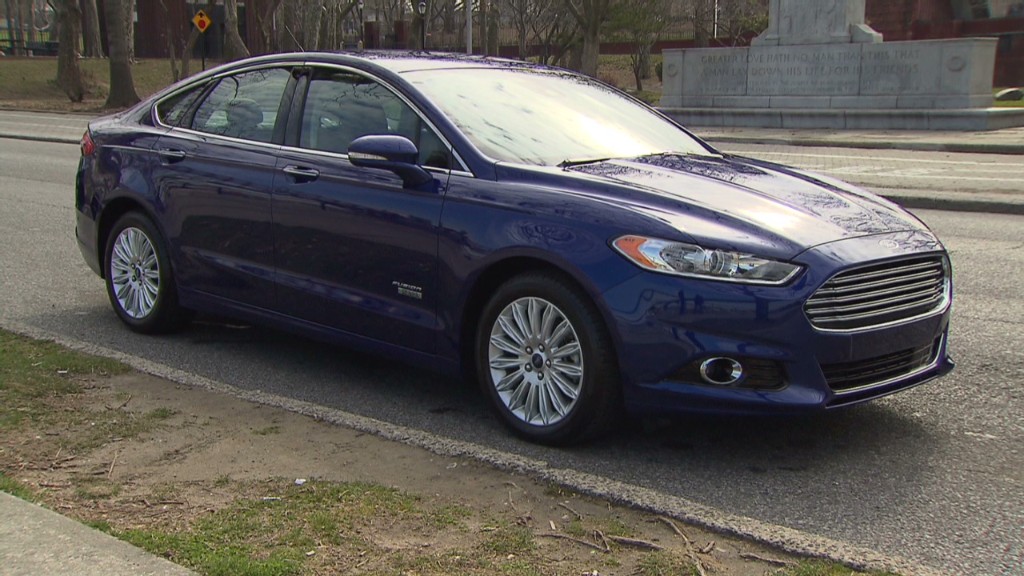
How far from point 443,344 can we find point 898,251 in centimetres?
201

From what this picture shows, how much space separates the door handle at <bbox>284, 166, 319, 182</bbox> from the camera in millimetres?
5570

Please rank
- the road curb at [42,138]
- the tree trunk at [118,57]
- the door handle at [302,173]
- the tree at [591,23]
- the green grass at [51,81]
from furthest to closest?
the green grass at [51,81] < the tree trunk at [118,57] < the tree at [591,23] < the road curb at [42,138] < the door handle at [302,173]

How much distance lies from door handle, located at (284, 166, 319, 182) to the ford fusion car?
2cm

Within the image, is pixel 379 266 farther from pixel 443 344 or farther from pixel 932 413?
pixel 932 413

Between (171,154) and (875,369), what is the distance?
13.4 ft

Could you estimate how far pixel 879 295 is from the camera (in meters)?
4.46

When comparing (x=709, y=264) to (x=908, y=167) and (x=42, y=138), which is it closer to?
(x=908, y=167)

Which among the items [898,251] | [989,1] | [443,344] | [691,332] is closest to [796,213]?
[898,251]

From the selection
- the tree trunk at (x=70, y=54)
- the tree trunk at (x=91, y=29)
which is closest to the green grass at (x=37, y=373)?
the tree trunk at (x=70, y=54)

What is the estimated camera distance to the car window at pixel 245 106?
6023 millimetres

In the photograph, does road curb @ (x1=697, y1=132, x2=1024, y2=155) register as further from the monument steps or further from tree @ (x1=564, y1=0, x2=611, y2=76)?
tree @ (x1=564, y1=0, x2=611, y2=76)

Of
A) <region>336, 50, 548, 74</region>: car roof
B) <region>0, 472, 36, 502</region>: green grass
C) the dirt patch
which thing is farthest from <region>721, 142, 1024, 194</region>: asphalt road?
<region>0, 472, 36, 502</region>: green grass

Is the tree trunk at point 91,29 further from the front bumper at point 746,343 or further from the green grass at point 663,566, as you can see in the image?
the green grass at point 663,566

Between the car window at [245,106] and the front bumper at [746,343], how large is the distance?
257 cm
